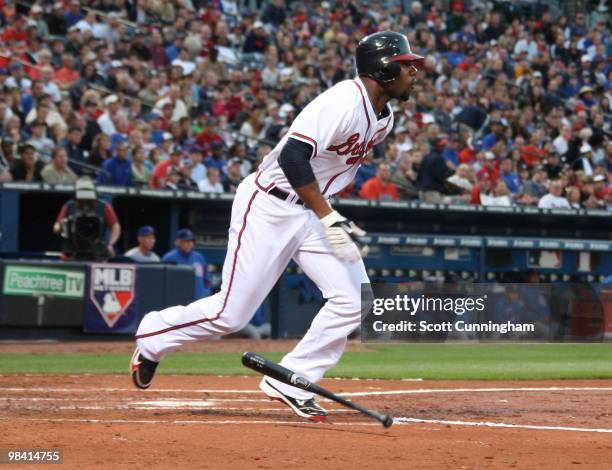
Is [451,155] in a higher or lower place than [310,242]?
lower

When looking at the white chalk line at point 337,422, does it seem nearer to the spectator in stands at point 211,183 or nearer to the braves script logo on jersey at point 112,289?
the braves script logo on jersey at point 112,289

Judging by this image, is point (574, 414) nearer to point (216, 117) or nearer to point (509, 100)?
point (216, 117)

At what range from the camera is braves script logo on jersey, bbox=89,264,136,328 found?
1245 cm

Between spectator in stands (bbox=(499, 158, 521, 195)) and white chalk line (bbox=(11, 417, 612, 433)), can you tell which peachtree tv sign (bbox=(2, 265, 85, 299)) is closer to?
white chalk line (bbox=(11, 417, 612, 433))

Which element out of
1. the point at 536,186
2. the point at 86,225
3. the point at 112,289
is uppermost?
the point at 536,186

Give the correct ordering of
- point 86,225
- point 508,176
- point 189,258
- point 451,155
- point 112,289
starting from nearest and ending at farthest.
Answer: point 86,225
point 112,289
point 189,258
point 451,155
point 508,176

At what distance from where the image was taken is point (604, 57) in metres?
23.5

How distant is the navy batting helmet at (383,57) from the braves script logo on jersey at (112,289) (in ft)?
22.9

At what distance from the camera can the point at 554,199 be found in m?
16.7

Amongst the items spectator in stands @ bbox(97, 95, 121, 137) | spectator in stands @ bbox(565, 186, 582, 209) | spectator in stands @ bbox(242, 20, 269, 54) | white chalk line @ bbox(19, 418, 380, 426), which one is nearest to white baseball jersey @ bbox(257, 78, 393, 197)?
white chalk line @ bbox(19, 418, 380, 426)

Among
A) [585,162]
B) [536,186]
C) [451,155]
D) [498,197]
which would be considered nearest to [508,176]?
[536,186]

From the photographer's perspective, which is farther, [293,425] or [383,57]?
[383,57]

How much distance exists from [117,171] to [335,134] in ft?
26.6

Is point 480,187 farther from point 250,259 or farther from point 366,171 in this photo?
point 250,259
